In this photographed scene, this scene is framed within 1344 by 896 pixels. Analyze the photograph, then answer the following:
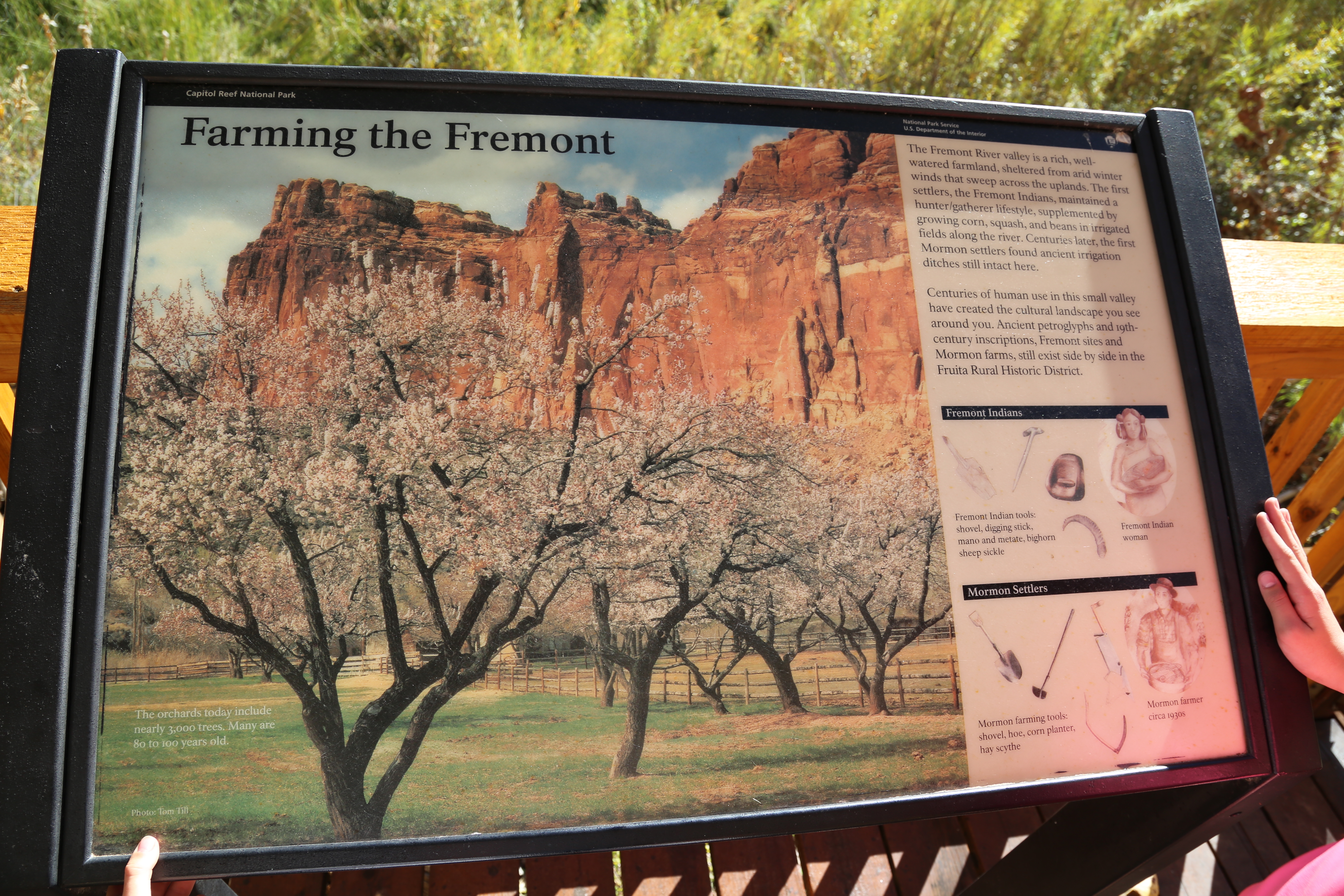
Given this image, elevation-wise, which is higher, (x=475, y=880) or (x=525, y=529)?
(x=525, y=529)

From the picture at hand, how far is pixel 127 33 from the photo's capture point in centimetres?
288

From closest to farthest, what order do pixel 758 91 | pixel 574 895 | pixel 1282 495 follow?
pixel 758 91
pixel 574 895
pixel 1282 495

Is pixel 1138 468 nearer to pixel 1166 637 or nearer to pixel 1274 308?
pixel 1166 637

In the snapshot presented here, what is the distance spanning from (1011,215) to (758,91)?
439 mm

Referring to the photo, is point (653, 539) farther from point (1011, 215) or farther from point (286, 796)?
point (1011, 215)

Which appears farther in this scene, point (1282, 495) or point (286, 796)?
point (1282, 495)

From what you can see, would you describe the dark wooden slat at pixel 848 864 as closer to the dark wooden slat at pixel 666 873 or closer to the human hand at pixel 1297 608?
the dark wooden slat at pixel 666 873

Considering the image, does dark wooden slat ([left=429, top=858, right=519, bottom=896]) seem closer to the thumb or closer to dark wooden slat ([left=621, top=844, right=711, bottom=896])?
dark wooden slat ([left=621, top=844, right=711, bottom=896])

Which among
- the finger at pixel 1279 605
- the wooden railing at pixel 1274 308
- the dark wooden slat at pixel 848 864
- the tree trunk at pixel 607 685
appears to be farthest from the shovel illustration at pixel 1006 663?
the dark wooden slat at pixel 848 864

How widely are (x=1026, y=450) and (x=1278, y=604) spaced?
0.42 meters

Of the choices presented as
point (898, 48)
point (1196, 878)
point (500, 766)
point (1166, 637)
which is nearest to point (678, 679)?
point (500, 766)

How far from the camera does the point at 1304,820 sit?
5.92ft

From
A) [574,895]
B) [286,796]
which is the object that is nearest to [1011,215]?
[286,796]

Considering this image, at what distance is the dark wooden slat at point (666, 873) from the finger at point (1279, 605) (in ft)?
4.29
